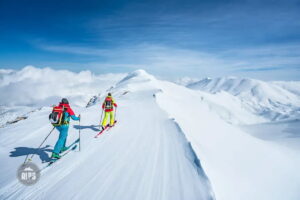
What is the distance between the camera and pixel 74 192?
5.57 m

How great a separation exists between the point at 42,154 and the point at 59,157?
54.6 inches

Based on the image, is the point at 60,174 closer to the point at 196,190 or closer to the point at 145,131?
the point at 196,190

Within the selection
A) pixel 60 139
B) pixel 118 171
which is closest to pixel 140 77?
pixel 60 139

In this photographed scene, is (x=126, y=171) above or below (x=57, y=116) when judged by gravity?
below

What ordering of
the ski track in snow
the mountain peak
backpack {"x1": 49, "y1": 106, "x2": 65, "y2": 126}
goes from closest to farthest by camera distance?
the ski track in snow → backpack {"x1": 49, "y1": 106, "x2": 65, "y2": 126} → the mountain peak

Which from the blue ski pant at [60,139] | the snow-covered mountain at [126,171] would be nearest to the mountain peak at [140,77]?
the snow-covered mountain at [126,171]

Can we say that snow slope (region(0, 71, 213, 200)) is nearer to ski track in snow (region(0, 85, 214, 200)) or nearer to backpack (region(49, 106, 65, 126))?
ski track in snow (region(0, 85, 214, 200))

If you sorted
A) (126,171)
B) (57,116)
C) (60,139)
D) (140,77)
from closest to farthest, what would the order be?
(126,171) → (57,116) → (60,139) → (140,77)

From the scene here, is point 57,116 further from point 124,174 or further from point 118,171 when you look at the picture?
point 124,174

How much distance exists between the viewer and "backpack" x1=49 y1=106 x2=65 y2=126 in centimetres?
775

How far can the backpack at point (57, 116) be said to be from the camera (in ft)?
25.4

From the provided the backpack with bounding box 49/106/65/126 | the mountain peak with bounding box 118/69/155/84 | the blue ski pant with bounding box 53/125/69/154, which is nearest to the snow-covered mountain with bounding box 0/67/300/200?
the blue ski pant with bounding box 53/125/69/154

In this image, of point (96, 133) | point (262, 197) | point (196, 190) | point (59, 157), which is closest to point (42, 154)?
point (59, 157)

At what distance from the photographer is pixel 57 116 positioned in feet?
25.6
